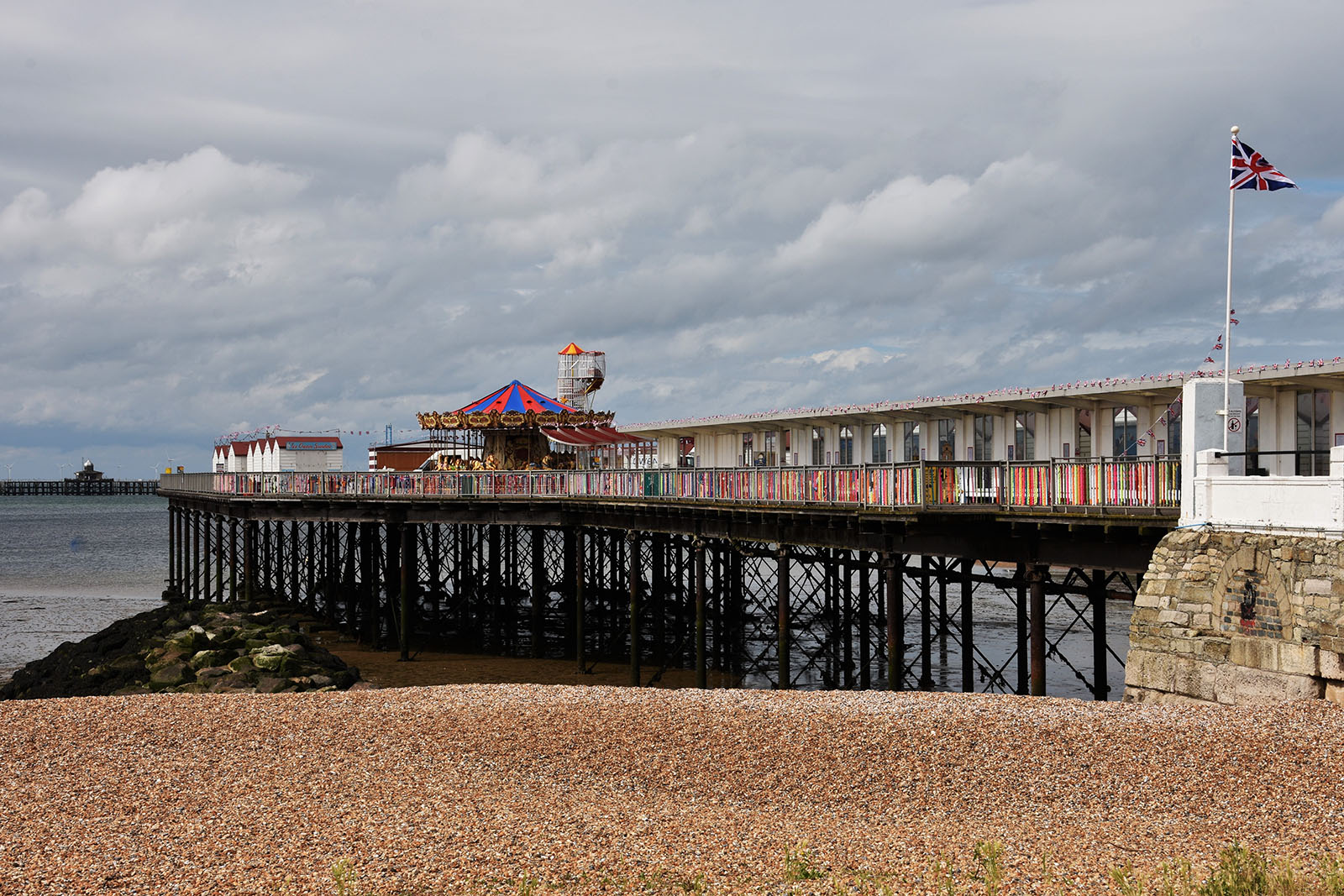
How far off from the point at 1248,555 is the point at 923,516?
5.24m

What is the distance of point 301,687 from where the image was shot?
21266 millimetres

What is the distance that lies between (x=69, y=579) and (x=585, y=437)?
127 ft

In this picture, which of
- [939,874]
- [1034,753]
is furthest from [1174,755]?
[939,874]

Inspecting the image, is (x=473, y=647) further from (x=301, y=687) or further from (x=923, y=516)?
(x=923, y=516)

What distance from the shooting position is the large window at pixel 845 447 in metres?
30.2

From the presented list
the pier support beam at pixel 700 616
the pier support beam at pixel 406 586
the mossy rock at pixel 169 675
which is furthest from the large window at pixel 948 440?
the mossy rock at pixel 169 675

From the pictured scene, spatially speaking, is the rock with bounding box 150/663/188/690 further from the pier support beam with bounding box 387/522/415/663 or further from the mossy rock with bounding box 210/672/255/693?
the pier support beam with bounding box 387/522/415/663

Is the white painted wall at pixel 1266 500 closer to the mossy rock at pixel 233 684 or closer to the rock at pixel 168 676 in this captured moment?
the mossy rock at pixel 233 684

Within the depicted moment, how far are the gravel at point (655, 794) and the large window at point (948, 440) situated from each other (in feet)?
36.3

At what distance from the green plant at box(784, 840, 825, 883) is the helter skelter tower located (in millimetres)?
33290

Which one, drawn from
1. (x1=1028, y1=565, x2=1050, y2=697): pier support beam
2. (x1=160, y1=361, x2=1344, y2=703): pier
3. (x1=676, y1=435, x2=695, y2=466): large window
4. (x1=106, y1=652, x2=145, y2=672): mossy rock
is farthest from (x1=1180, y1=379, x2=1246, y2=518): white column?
(x1=676, y1=435, x2=695, y2=466): large window

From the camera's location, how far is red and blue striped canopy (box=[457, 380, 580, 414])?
3959cm

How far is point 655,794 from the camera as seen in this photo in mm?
12156

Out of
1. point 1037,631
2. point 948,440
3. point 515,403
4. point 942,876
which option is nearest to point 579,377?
point 515,403
